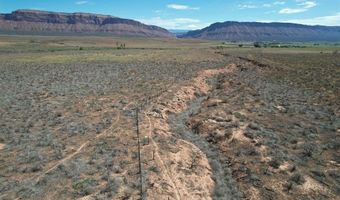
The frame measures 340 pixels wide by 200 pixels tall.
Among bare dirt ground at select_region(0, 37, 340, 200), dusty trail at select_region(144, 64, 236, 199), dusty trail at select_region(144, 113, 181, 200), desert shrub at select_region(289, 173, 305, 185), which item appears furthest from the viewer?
desert shrub at select_region(289, 173, 305, 185)

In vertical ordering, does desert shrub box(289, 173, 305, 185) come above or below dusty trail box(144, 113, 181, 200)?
above

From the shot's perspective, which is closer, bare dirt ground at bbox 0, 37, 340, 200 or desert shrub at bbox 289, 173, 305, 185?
bare dirt ground at bbox 0, 37, 340, 200

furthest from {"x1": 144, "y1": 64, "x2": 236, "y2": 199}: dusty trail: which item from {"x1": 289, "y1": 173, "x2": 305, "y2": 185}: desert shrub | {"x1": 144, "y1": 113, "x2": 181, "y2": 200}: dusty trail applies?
{"x1": 289, "y1": 173, "x2": 305, "y2": 185}: desert shrub

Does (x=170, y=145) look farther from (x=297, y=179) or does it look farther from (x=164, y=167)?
(x=297, y=179)

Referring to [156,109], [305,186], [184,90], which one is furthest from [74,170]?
[184,90]

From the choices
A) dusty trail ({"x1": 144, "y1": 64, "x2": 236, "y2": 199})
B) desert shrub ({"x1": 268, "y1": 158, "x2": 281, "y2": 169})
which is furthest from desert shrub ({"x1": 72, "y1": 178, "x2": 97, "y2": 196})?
desert shrub ({"x1": 268, "y1": 158, "x2": 281, "y2": 169})

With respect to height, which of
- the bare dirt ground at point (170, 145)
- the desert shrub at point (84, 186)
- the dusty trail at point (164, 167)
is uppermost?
the desert shrub at point (84, 186)

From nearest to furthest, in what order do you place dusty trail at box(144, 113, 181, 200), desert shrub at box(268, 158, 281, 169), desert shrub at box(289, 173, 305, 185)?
dusty trail at box(144, 113, 181, 200) → desert shrub at box(289, 173, 305, 185) → desert shrub at box(268, 158, 281, 169)

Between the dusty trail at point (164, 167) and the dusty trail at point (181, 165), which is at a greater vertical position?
the dusty trail at point (164, 167)

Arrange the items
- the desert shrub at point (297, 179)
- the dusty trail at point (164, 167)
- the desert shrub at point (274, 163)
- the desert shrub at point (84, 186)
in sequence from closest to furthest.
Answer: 1. the desert shrub at point (84, 186)
2. the dusty trail at point (164, 167)
3. the desert shrub at point (297, 179)
4. the desert shrub at point (274, 163)

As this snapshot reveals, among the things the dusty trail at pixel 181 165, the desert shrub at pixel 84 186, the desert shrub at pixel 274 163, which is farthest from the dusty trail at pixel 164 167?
the desert shrub at pixel 274 163

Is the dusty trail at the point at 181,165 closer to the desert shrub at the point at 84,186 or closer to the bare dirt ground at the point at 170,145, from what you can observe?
the bare dirt ground at the point at 170,145

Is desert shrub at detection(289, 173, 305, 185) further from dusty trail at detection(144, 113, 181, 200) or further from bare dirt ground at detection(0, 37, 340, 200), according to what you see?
dusty trail at detection(144, 113, 181, 200)

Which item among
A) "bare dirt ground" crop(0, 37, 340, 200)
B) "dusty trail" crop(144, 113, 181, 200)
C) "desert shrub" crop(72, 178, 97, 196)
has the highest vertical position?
"desert shrub" crop(72, 178, 97, 196)
